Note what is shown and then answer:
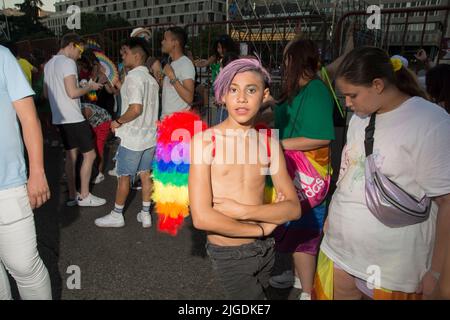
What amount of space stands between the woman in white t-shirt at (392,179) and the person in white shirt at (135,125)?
7.46 ft

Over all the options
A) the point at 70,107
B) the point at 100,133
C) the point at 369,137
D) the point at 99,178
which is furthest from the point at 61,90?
the point at 369,137

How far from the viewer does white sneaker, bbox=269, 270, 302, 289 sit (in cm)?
282

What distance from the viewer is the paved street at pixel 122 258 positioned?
2.69 metres

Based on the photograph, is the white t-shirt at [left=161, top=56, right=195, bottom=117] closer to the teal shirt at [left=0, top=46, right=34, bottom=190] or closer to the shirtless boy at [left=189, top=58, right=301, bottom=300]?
the teal shirt at [left=0, top=46, right=34, bottom=190]

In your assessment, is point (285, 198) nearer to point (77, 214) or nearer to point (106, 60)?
point (77, 214)

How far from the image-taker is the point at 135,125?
354cm

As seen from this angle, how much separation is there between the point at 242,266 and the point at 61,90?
3181mm

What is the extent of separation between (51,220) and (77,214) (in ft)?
0.91

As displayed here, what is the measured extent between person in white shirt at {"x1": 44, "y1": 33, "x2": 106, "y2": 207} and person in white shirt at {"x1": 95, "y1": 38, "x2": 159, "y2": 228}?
69cm

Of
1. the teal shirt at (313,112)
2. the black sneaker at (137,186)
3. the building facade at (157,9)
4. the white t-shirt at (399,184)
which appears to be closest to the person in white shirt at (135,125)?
the black sneaker at (137,186)

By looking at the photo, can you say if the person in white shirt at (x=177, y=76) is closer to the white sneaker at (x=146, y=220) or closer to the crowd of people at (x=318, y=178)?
the white sneaker at (x=146, y=220)

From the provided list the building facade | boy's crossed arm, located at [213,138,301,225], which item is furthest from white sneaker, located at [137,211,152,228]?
the building facade

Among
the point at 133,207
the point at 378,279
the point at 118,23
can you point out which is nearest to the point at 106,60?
the point at 133,207

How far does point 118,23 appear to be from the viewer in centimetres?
7788
